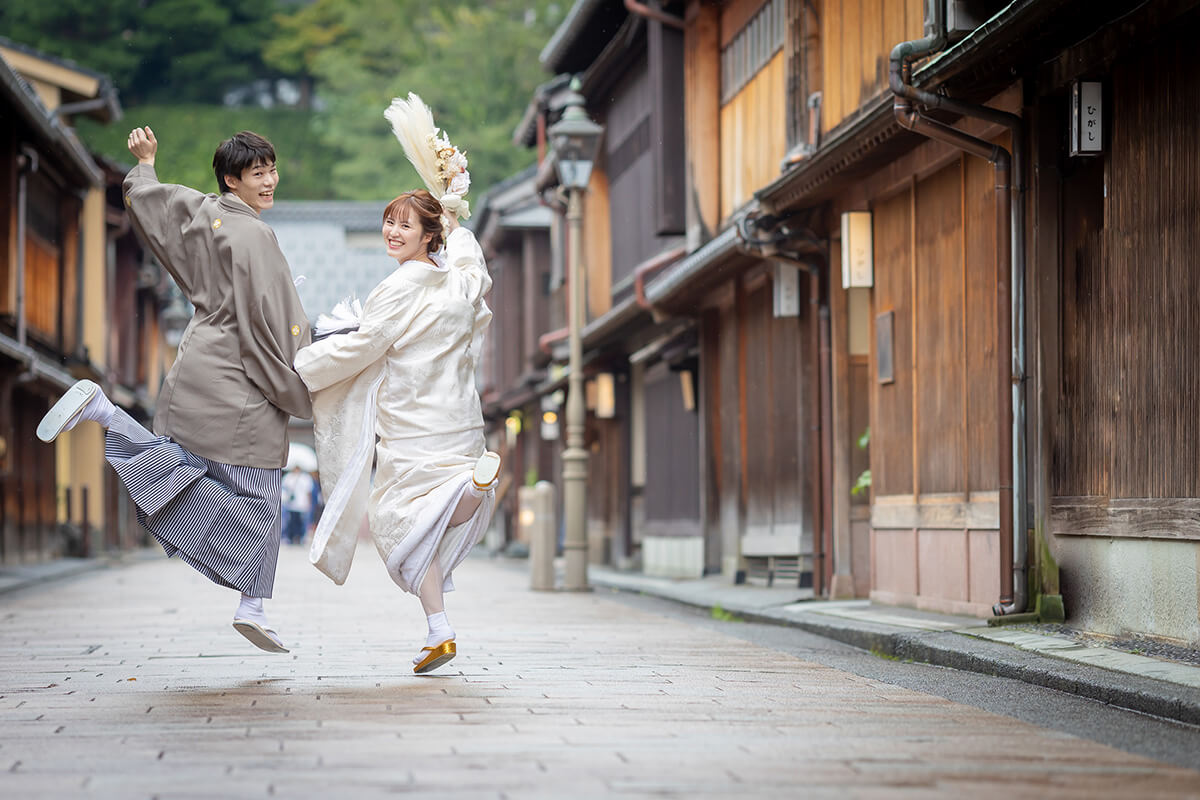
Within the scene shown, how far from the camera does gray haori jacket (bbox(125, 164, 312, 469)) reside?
23.3 ft

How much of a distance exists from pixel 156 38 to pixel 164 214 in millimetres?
52231

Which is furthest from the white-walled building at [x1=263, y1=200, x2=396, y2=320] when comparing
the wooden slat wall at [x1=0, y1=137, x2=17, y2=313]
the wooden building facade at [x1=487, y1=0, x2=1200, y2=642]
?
the wooden building facade at [x1=487, y1=0, x2=1200, y2=642]

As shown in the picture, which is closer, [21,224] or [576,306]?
[576,306]

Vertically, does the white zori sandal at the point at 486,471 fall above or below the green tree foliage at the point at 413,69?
below

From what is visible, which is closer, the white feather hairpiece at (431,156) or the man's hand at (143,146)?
the man's hand at (143,146)

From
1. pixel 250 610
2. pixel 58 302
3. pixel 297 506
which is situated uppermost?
pixel 58 302

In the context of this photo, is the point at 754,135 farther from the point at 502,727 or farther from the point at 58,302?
the point at 58,302

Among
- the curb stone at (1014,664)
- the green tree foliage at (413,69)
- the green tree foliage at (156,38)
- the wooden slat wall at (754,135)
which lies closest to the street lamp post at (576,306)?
the wooden slat wall at (754,135)

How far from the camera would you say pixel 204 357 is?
7117mm

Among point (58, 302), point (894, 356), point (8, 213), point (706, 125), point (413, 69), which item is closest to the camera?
point (894, 356)

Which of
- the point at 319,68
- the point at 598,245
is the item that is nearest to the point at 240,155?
the point at 598,245

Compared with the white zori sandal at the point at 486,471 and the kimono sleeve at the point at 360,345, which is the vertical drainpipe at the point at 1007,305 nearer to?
the white zori sandal at the point at 486,471

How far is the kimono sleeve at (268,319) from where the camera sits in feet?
23.4

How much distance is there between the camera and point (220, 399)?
280 inches
